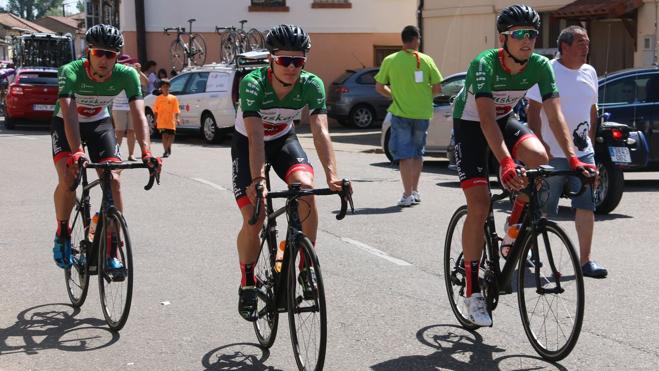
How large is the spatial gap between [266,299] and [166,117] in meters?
14.6

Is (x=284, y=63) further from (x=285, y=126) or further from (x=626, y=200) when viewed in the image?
(x=626, y=200)

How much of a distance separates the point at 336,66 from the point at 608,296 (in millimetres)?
27510

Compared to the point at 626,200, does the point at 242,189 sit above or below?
above

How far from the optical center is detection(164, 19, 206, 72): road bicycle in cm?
3194

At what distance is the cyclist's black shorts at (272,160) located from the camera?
6.06 meters

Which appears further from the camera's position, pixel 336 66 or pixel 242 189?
pixel 336 66

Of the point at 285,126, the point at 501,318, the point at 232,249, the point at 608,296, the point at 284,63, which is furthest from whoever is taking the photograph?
the point at 232,249

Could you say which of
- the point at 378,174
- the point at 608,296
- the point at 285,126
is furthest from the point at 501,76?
the point at 378,174

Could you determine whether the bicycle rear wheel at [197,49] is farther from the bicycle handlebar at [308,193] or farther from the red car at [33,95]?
the bicycle handlebar at [308,193]

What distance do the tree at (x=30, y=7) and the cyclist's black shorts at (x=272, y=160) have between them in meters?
171

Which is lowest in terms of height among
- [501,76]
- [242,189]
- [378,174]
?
[378,174]

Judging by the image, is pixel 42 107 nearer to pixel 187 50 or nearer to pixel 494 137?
pixel 187 50

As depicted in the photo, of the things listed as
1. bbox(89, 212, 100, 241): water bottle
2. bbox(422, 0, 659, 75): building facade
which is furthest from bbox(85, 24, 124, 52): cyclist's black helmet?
bbox(422, 0, 659, 75): building facade

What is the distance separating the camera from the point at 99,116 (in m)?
7.61
